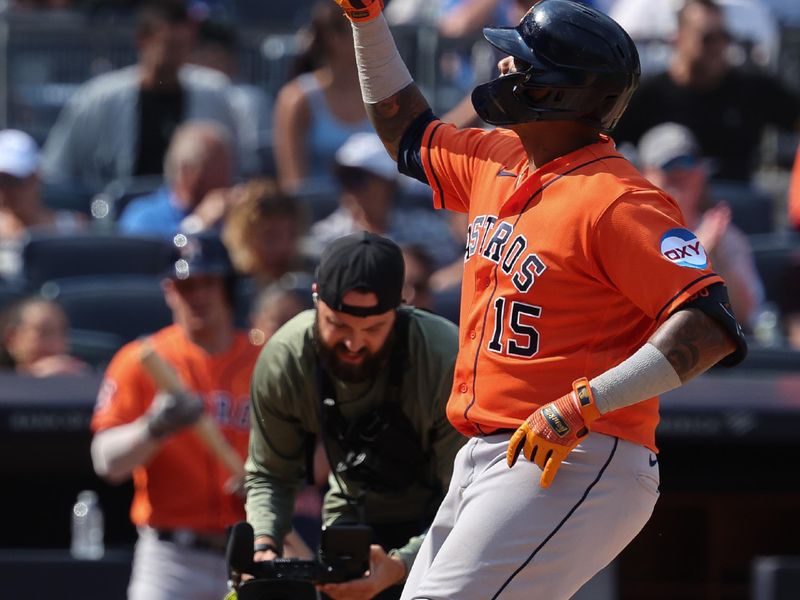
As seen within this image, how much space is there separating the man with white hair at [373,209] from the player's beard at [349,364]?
10.1 feet

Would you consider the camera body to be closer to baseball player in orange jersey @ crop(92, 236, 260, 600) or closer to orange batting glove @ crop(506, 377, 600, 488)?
orange batting glove @ crop(506, 377, 600, 488)

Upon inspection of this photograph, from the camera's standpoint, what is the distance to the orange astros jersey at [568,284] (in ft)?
9.56

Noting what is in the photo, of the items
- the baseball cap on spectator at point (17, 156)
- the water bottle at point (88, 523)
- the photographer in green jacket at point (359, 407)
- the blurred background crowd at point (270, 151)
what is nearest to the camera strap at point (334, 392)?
the photographer in green jacket at point (359, 407)

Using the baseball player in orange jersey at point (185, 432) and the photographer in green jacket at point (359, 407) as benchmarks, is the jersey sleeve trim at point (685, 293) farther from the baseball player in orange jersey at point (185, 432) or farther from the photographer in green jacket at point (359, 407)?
the baseball player in orange jersey at point (185, 432)

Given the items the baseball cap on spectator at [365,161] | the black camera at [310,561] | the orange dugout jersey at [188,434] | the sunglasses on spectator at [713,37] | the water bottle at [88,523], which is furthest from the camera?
the sunglasses on spectator at [713,37]

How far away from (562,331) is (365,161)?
12.7 ft

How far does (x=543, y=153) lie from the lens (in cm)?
318

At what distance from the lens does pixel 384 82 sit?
354 centimetres

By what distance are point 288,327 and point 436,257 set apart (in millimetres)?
3192

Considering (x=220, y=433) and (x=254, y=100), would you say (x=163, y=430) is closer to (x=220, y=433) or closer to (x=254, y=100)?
(x=220, y=433)

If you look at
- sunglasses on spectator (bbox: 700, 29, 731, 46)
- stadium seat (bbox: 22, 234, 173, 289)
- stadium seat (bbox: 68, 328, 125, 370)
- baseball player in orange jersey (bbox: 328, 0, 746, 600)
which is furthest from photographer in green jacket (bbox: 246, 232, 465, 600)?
sunglasses on spectator (bbox: 700, 29, 731, 46)

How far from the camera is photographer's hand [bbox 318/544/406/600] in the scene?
3.46 m

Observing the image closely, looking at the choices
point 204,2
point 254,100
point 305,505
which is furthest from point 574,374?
point 204,2

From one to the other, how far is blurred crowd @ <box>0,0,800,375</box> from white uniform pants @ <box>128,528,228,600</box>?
2.97 feet
